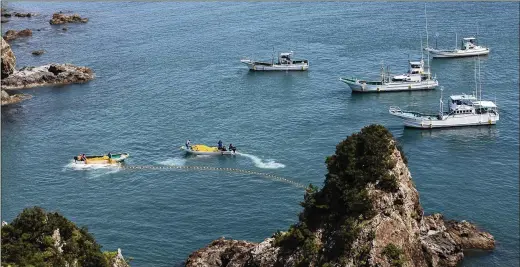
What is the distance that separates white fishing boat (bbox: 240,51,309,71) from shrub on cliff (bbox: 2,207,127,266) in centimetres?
10784

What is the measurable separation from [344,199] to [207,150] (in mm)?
50939

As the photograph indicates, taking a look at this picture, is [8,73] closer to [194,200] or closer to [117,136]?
[117,136]

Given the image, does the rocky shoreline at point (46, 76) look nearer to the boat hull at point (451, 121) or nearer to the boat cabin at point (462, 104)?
the boat hull at point (451, 121)

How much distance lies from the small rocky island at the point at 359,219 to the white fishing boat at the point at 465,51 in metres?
100

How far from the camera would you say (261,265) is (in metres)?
65.8

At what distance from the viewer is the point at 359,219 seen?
62375mm

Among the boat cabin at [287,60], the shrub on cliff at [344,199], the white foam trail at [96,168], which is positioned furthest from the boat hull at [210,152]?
the boat cabin at [287,60]

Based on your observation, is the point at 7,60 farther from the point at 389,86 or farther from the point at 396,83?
the point at 396,83

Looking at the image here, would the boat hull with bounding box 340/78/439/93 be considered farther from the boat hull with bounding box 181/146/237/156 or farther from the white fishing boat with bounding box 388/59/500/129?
the boat hull with bounding box 181/146/237/156

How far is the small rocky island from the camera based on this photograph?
61312 mm

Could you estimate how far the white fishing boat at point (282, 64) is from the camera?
15950 centimetres

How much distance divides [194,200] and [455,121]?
54.1m

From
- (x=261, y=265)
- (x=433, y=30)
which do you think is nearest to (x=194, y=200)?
(x=261, y=265)

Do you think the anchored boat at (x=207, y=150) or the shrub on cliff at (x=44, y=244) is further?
the anchored boat at (x=207, y=150)
